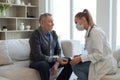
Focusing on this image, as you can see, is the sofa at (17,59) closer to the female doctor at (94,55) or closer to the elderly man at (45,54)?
the elderly man at (45,54)

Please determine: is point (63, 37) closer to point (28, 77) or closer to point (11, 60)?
point (11, 60)

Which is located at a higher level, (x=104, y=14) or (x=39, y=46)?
(x=104, y=14)

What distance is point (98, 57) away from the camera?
8.30 ft

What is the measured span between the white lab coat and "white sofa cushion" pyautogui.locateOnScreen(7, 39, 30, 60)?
1153mm

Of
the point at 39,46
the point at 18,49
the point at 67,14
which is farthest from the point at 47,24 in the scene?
the point at 67,14

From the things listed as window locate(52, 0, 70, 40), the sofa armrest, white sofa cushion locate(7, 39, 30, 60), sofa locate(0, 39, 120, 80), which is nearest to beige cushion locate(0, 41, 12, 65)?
sofa locate(0, 39, 120, 80)

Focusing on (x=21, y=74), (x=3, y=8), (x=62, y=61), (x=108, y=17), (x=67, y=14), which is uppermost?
(x=3, y=8)

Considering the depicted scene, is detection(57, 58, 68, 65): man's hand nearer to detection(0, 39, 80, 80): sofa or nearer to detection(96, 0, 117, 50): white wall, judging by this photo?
detection(0, 39, 80, 80): sofa

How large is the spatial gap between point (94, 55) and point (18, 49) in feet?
4.40

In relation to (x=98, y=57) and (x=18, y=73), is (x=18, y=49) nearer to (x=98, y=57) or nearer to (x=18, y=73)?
(x=18, y=73)

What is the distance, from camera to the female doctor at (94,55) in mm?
2533

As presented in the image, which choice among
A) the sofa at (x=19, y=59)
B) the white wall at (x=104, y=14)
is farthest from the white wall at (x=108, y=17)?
the sofa at (x=19, y=59)

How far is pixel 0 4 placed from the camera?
17.0 ft

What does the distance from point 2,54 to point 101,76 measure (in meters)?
1.45
